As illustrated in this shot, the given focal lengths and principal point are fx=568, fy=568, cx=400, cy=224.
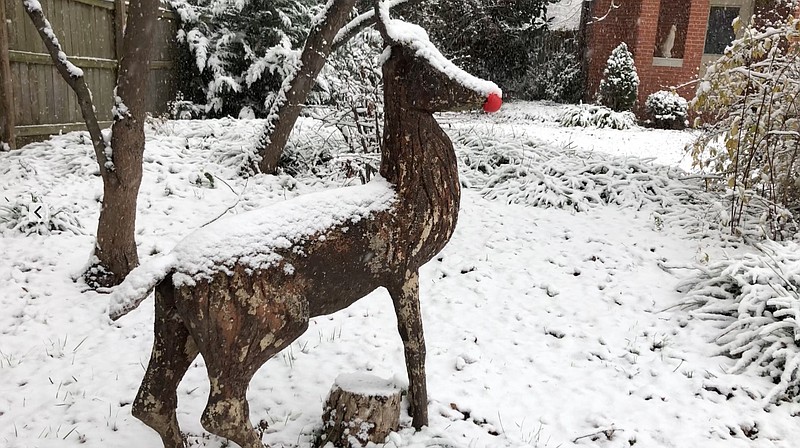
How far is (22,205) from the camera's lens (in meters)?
4.93

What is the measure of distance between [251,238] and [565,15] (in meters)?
19.5

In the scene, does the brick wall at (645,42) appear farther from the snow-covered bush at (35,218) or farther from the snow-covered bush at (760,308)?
the snow-covered bush at (35,218)

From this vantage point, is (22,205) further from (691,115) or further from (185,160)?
(691,115)

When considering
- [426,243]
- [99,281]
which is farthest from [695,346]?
[99,281]

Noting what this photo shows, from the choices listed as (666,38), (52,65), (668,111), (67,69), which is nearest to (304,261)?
(67,69)

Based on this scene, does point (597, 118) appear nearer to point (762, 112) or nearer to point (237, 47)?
point (762, 112)

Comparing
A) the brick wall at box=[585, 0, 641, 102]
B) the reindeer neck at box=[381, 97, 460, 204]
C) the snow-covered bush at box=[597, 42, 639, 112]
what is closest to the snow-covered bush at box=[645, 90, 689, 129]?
the snow-covered bush at box=[597, 42, 639, 112]

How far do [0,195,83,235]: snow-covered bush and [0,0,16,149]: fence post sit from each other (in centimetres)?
171

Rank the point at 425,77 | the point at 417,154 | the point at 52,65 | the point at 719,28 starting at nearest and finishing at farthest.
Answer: the point at 425,77, the point at 417,154, the point at 52,65, the point at 719,28

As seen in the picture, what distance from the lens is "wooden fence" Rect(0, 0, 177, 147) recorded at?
6312 mm

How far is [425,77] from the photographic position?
2457 millimetres

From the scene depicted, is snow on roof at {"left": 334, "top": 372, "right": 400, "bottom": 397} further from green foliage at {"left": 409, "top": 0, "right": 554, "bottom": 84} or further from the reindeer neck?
green foliage at {"left": 409, "top": 0, "right": 554, "bottom": 84}

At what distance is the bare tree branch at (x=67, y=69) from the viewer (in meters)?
3.96

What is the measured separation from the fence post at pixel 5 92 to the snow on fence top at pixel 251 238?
549 cm
